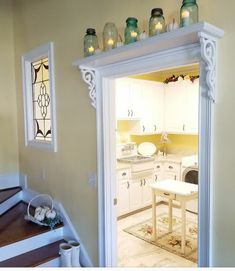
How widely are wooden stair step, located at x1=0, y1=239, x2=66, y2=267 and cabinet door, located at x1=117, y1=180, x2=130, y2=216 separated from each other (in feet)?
5.72

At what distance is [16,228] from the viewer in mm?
2842

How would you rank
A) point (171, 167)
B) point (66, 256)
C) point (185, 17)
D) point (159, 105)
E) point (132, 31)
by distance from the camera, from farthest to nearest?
point (159, 105), point (171, 167), point (66, 256), point (132, 31), point (185, 17)

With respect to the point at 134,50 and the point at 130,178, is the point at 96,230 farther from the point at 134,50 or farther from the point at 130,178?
the point at 130,178

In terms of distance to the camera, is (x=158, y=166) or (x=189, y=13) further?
(x=158, y=166)

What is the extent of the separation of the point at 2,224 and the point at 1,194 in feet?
2.01

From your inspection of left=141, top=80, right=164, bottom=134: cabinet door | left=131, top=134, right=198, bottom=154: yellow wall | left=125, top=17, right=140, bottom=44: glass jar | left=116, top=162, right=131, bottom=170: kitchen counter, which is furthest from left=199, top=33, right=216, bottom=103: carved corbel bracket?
left=131, top=134, right=198, bottom=154: yellow wall

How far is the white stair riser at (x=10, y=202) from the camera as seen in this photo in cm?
326

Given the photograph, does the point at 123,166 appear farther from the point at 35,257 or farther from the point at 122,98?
the point at 35,257

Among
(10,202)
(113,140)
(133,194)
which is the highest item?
(113,140)

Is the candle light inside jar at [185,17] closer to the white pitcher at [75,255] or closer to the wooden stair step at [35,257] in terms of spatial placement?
the white pitcher at [75,255]

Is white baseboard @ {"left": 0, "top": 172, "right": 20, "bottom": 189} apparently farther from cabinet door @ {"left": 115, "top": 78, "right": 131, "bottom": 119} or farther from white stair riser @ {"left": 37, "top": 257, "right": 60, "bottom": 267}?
cabinet door @ {"left": 115, "top": 78, "right": 131, "bottom": 119}

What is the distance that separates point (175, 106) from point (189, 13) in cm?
371

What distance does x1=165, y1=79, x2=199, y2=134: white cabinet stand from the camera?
4.89 m

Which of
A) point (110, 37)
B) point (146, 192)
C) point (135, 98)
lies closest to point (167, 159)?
point (146, 192)
